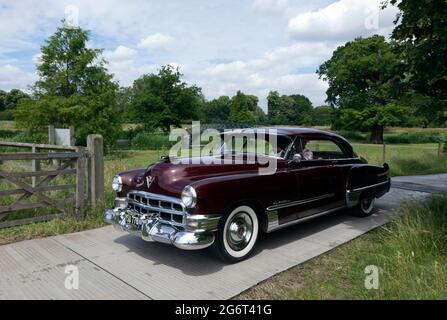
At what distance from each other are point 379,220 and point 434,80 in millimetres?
2432

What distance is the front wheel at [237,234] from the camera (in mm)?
4141

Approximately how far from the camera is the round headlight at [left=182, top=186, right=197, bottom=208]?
3.83m

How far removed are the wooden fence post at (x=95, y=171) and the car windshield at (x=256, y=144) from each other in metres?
2.14

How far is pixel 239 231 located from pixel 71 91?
17.6m

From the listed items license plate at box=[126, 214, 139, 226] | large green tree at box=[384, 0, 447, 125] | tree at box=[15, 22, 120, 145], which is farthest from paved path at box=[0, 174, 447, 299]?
tree at box=[15, 22, 120, 145]

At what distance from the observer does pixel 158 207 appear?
14.0 feet

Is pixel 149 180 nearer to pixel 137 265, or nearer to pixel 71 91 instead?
pixel 137 265

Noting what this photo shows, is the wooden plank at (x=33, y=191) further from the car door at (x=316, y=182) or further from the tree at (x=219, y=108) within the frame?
the tree at (x=219, y=108)

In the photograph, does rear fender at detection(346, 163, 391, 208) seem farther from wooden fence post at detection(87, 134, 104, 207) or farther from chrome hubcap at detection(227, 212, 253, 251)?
wooden fence post at detection(87, 134, 104, 207)

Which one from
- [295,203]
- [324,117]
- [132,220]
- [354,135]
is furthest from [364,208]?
[324,117]

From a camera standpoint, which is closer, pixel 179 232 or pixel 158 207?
pixel 179 232

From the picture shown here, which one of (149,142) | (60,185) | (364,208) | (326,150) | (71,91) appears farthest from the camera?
(149,142)

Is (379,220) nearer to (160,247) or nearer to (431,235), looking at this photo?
(431,235)
